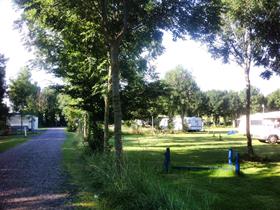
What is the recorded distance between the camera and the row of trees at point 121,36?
10891 mm

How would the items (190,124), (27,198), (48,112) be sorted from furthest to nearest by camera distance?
1. (48,112)
2. (190,124)
3. (27,198)

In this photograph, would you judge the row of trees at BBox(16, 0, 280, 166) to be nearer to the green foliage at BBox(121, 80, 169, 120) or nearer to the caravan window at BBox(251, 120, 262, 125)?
the green foliage at BBox(121, 80, 169, 120)

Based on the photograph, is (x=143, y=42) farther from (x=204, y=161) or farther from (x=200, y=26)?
(x=204, y=161)

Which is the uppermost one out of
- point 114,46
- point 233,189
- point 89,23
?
point 89,23

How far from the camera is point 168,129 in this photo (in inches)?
2485

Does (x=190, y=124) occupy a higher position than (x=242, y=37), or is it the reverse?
(x=242, y=37)

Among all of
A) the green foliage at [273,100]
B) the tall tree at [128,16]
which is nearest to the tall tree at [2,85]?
the tall tree at [128,16]

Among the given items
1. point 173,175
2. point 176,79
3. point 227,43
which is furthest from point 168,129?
point 173,175

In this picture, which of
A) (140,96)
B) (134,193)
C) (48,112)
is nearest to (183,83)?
(48,112)


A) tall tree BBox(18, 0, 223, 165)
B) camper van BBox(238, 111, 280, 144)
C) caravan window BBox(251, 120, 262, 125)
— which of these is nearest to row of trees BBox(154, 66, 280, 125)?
caravan window BBox(251, 120, 262, 125)

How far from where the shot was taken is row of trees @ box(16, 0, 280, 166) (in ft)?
35.7

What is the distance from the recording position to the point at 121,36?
1134 centimetres

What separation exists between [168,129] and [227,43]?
41669 millimetres

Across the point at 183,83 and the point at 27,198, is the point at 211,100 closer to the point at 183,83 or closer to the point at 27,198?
the point at 183,83
